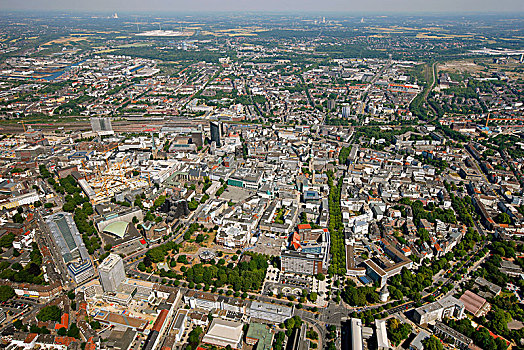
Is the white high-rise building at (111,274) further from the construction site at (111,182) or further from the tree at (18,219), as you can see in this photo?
the tree at (18,219)

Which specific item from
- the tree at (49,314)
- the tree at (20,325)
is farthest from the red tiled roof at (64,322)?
the tree at (20,325)

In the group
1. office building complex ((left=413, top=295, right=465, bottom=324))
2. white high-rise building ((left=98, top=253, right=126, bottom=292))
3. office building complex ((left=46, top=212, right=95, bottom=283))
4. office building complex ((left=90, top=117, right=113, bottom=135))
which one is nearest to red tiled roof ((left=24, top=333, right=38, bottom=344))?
white high-rise building ((left=98, top=253, right=126, bottom=292))

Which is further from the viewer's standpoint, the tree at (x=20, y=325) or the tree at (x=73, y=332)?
the tree at (x=20, y=325)

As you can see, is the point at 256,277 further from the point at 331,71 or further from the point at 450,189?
the point at 331,71

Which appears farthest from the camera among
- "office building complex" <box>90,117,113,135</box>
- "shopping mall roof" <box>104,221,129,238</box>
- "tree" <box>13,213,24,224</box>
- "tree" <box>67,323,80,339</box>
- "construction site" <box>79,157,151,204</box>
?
"office building complex" <box>90,117,113,135</box>

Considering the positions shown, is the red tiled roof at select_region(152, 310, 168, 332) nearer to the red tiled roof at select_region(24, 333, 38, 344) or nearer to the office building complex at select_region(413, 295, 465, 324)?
the red tiled roof at select_region(24, 333, 38, 344)

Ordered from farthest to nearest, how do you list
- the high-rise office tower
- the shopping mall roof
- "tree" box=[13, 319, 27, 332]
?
the high-rise office tower < the shopping mall roof < "tree" box=[13, 319, 27, 332]

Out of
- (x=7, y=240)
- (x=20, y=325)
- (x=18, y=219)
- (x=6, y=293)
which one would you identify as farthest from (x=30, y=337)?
(x=18, y=219)

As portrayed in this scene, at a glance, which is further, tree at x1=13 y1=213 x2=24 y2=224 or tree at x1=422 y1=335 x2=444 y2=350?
tree at x1=13 y1=213 x2=24 y2=224
